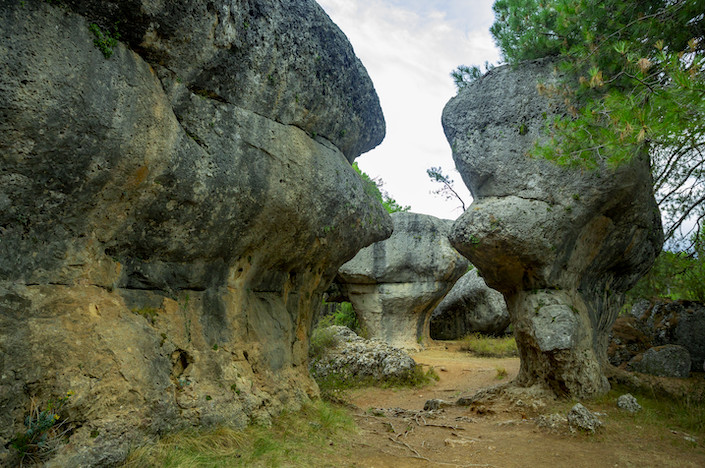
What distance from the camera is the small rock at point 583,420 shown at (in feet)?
22.1

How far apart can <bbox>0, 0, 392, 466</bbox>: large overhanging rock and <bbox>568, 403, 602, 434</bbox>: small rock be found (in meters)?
4.05

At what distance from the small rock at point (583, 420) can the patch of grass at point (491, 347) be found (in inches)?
436

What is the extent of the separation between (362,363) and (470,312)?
37.5 feet

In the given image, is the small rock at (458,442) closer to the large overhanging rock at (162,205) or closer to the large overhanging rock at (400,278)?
the large overhanging rock at (162,205)

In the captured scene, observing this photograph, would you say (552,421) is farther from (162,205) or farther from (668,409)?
(162,205)

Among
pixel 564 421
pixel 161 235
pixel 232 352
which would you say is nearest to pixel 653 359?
pixel 564 421

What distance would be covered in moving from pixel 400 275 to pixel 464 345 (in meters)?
4.13

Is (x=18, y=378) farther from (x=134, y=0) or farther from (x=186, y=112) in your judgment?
(x=134, y=0)

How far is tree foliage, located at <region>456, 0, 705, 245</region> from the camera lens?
188 inches

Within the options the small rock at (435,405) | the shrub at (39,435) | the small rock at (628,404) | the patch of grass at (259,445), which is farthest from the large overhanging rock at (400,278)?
the shrub at (39,435)

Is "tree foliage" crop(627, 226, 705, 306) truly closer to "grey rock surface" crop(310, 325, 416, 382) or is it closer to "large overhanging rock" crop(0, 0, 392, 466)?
"grey rock surface" crop(310, 325, 416, 382)

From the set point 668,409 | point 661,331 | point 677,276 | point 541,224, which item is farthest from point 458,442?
point 677,276

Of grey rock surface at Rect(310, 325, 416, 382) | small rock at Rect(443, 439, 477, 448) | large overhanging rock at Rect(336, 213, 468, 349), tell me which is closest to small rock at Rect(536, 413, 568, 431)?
small rock at Rect(443, 439, 477, 448)

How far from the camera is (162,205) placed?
190 inches
